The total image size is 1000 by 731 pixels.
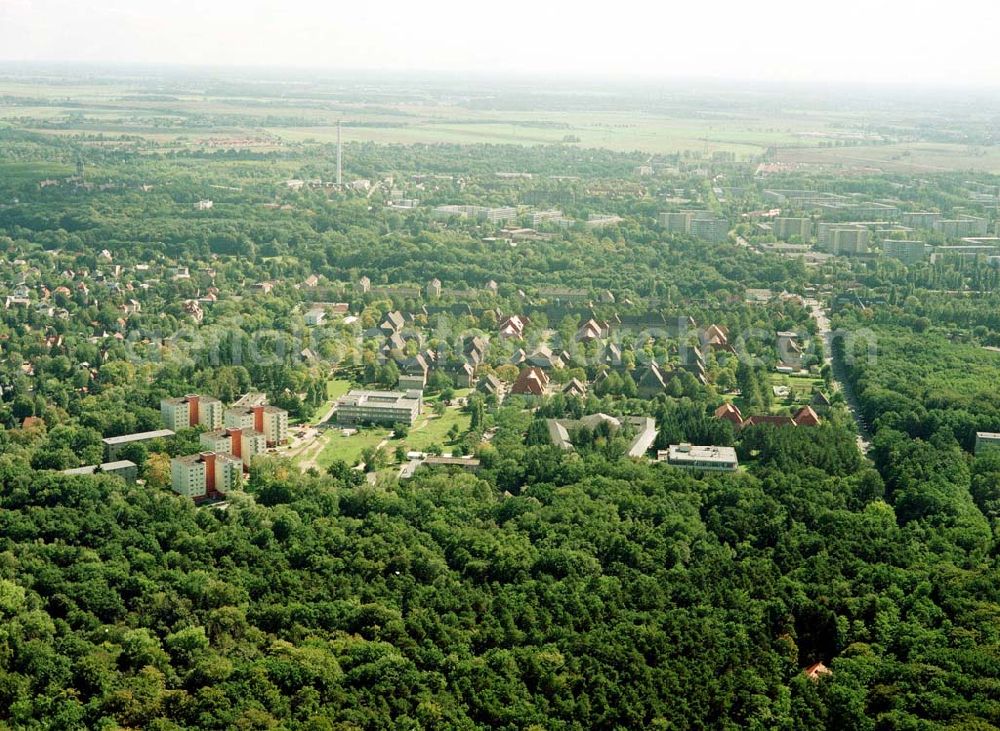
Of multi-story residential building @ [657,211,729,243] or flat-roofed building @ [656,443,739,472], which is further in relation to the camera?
multi-story residential building @ [657,211,729,243]

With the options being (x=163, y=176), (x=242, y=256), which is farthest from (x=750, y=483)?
(x=163, y=176)

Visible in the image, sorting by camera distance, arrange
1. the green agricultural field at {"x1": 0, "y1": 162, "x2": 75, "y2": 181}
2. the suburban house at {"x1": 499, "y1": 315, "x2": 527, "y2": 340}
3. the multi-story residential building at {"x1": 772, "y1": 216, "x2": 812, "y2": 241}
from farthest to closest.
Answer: the green agricultural field at {"x1": 0, "y1": 162, "x2": 75, "y2": 181}, the multi-story residential building at {"x1": 772, "y1": 216, "x2": 812, "y2": 241}, the suburban house at {"x1": 499, "y1": 315, "x2": 527, "y2": 340}

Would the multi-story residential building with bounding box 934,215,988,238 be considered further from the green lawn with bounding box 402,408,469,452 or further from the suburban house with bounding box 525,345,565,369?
the green lawn with bounding box 402,408,469,452

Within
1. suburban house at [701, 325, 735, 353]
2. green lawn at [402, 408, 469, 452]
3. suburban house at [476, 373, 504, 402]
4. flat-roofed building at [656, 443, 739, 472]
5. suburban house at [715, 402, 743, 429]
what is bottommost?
green lawn at [402, 408, 469, 452]

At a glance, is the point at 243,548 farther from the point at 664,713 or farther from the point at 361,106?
the point at 361,106

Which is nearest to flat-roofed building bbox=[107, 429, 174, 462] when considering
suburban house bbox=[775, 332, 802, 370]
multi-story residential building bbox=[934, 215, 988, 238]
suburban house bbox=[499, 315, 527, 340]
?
suburban house bbox=[499, 315, 527, 340]
